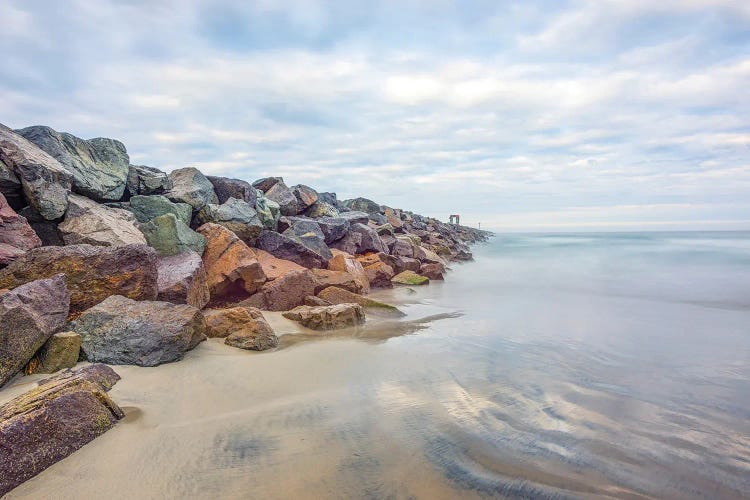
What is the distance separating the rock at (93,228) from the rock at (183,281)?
50 centimetres

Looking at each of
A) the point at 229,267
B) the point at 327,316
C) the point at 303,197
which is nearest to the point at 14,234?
the point at 229,267

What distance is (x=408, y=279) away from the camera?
1116cm

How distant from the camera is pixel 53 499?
1.97 metres

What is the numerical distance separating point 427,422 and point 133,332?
2560 millimetres

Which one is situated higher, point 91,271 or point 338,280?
point 91,271

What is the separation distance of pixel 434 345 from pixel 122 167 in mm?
6780

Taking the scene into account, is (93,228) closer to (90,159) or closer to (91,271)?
(91,271)

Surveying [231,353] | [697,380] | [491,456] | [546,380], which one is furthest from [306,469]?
[697,380]

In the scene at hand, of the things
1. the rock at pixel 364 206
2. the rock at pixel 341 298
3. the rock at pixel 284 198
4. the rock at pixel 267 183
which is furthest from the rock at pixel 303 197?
the rock at pixel 364 206

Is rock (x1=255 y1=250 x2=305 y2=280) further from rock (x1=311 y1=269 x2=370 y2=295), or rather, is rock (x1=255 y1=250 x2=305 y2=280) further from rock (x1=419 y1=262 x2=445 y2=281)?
rock (x1=419 y1=262 x2=445 y2=281)

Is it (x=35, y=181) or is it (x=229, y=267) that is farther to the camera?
(x=229, y=267)

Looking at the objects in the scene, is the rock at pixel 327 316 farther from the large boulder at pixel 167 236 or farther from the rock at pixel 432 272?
the rock at pixel 432 272

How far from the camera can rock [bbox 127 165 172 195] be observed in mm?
7996

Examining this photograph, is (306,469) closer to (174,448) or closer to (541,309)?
(174,448)
